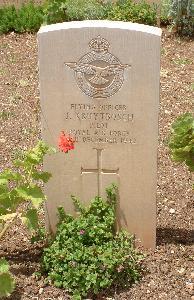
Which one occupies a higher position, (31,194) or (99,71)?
(99,71)

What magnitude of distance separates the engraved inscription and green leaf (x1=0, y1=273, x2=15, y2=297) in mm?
1156

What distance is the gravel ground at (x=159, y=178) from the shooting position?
12.8 ft

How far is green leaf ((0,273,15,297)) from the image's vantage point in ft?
11.8

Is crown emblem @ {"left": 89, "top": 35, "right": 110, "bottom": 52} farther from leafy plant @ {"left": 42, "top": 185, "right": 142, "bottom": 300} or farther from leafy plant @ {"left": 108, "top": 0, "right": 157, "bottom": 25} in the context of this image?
leafy plant @ {"left": 108, "top": 0, "right": 157, "bottom": 25}

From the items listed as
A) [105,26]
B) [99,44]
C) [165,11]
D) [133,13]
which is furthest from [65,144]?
[165,11]

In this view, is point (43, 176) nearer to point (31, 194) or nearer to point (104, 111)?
point (31, 194)

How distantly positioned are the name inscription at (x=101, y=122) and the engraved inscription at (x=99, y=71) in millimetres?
94

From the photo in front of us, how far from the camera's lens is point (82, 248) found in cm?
379

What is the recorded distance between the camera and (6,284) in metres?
3.61

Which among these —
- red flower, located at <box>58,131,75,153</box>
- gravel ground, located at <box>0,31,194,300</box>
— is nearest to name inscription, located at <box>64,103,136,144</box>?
red flower, located at <box>58,131,75,153</box>

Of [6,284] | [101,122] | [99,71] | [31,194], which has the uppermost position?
[99,71]

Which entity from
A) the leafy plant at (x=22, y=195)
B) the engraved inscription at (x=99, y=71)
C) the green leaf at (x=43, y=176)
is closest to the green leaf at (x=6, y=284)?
the leafy plant at (x=22, y=195)

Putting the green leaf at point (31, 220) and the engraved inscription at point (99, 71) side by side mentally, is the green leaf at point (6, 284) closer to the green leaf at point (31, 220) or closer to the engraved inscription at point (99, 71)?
the green leaf at point (31, 220)

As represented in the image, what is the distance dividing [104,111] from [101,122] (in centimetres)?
8
